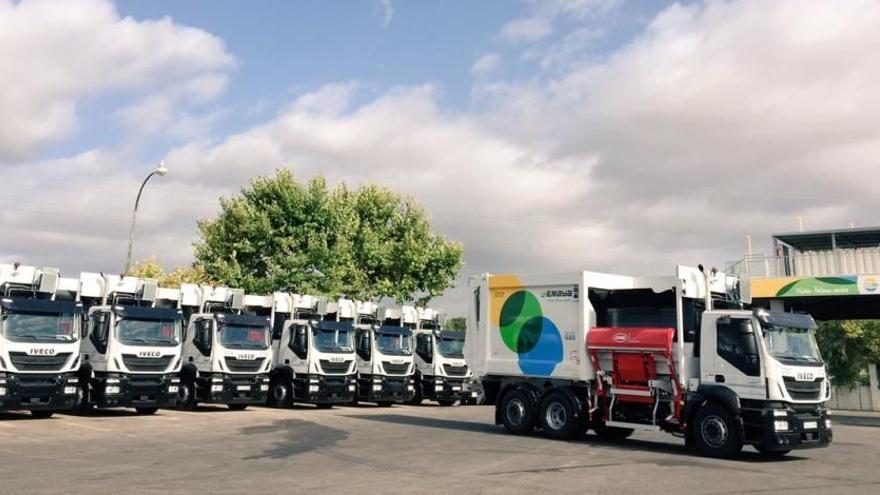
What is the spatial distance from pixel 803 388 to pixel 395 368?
1494cm

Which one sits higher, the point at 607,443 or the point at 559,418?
the point at 559,418

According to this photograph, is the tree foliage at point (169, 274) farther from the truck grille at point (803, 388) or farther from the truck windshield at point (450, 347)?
the truck grille at point (803, 388)

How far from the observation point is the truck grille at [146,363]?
759 inches

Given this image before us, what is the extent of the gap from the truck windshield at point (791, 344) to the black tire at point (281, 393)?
1510 centimetres

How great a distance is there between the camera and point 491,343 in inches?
690

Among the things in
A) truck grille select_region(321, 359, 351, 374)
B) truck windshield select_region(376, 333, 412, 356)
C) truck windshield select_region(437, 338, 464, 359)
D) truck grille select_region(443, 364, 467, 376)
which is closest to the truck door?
truck grille select_region(321, 359, 351, 374)

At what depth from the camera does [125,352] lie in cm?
1930

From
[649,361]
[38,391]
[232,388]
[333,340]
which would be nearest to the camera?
[649,361]

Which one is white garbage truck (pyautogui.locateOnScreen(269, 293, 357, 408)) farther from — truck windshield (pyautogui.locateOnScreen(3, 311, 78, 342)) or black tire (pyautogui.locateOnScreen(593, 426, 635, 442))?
black tire (pyautogui.locateOnScreen(593, 426, 635, 442))

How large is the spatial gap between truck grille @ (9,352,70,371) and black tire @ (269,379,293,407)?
7.47 metres

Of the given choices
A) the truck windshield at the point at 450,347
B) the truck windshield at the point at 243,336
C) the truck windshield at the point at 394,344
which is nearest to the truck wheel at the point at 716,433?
the truck windshield at the point at 243,336

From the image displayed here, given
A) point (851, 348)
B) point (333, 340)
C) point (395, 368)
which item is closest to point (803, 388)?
point (333, 340)

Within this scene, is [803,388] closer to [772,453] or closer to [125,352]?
[772,453]

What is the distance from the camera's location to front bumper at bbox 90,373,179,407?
19.0 metres
